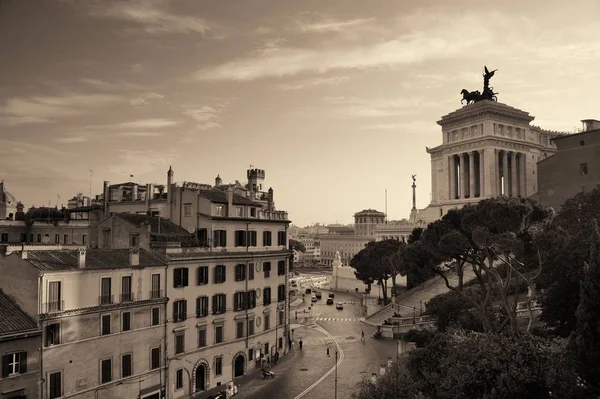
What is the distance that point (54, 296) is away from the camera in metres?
32.4

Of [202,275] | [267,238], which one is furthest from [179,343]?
[267,238]

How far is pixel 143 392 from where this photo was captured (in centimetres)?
3722

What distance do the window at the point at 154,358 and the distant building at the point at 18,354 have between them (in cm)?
860

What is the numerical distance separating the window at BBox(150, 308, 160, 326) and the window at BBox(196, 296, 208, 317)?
4.11 metres

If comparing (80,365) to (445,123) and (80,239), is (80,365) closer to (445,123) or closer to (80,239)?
(80,239)

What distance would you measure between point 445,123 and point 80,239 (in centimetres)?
7485

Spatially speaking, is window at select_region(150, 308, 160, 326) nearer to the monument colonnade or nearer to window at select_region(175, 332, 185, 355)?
window at select_region(175, 332, 185, 355)

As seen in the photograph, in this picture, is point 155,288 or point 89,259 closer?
point 89,259

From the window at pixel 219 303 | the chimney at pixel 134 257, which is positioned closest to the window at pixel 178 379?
the window at pixel 219 303

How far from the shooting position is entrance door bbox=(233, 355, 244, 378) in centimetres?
4644

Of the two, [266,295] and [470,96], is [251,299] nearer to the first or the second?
[266,295]

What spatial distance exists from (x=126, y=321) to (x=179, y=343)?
Result: 5505 mm

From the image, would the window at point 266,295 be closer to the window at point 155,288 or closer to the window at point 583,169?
the window at point 155,288

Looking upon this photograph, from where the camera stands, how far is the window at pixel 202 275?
43.2 meters
